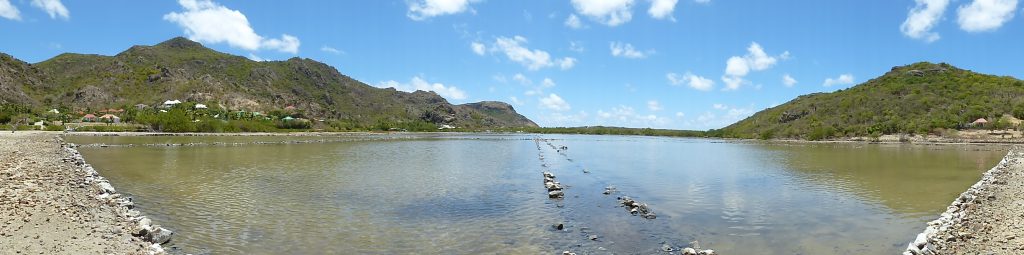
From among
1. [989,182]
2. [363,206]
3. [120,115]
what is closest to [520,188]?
[363,206]

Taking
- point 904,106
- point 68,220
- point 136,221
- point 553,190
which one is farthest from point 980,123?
point 68,220

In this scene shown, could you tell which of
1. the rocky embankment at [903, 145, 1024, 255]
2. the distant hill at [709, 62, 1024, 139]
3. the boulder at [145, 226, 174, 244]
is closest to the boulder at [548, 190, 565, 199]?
the rocky embankment at [903, 145, 1024, 255]

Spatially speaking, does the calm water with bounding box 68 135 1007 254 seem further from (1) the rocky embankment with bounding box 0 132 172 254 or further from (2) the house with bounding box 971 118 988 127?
(2) the house with bounding box 971 118 988 127

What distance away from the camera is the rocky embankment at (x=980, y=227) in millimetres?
12844

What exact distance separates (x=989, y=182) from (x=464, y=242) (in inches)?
999

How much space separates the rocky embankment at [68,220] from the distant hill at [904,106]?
466 ft

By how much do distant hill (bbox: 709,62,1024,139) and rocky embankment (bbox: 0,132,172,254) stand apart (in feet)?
466

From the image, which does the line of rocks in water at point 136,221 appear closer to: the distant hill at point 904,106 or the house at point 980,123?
the distant hill at point 904,106

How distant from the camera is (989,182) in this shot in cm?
2469

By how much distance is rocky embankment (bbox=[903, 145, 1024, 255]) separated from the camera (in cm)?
1284

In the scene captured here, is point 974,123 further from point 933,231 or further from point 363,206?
point 363,206

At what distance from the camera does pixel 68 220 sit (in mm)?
14055

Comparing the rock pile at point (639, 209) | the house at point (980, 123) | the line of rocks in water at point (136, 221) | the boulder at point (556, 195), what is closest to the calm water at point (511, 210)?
the boulder at point (556, 195)

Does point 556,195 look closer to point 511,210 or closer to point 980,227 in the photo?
point 511,210
